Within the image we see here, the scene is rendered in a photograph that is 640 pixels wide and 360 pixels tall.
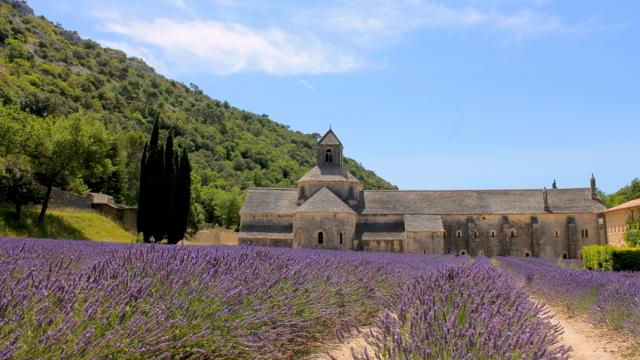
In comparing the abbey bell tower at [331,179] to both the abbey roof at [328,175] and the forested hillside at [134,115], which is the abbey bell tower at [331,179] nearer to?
the abbey roof at [328,175]

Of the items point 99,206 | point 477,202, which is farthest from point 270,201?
point 477,202

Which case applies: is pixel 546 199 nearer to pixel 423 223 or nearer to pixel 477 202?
pixel 477 202

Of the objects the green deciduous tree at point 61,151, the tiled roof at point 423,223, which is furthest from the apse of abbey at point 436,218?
the green deciduous tree at point 61,151

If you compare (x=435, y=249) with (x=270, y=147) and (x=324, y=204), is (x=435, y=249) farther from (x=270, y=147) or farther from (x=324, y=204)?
(x=270, y=147)

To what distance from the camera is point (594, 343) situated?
26.8 feet

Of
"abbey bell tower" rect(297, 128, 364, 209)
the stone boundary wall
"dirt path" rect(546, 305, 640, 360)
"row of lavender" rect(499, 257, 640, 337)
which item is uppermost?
"abbey bell tower" rect(297, 128, 364, 209)

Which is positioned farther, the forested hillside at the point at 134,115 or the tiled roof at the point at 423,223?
the forested hillside at the point at 134,115

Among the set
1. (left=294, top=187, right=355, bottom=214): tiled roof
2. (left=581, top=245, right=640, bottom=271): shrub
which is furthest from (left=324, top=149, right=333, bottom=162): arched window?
(left=581, top=245, right=640, bottom=271): shrub

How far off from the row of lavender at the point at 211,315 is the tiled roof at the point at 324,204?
89.7 feet

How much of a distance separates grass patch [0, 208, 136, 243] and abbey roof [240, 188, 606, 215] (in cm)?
912

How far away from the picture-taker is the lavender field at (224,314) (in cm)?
298

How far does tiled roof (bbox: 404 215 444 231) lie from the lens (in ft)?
119

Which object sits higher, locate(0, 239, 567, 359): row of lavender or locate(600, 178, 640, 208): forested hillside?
locate(600, 178, 640, 208): forested hillside

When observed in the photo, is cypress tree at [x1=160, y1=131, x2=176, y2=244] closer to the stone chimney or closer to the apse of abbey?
the apse of abbey
